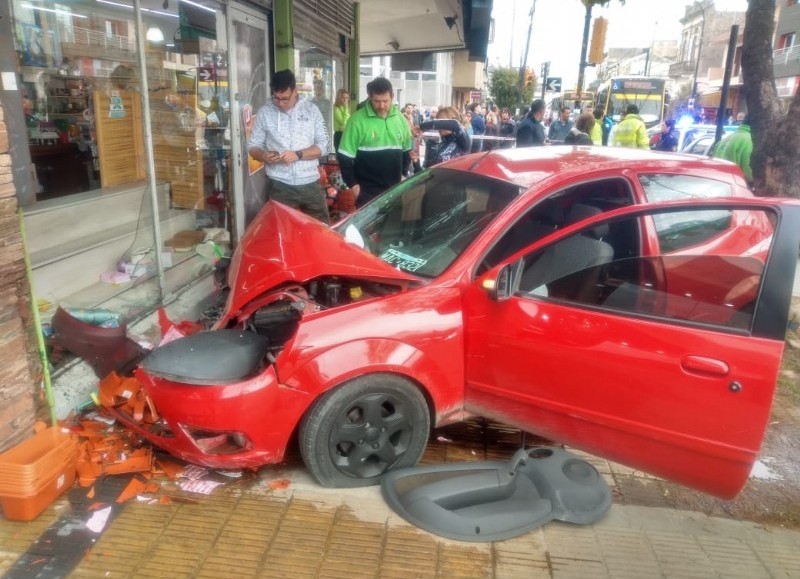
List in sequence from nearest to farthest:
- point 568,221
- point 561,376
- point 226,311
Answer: point 561,376, point 226,311, point 568,221

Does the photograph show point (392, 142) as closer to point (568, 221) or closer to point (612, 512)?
point (568, 221)

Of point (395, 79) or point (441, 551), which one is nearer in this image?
point (441, 551)

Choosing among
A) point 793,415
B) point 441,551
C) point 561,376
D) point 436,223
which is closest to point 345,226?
point 436,223

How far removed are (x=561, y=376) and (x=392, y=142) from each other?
3554 mm

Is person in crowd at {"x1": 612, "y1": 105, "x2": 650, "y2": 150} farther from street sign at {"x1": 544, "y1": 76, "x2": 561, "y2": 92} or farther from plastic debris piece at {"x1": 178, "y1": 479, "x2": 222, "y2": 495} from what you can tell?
street sign at {"x1": 544, "y1": 76, "x2": 561, "y2": 92}

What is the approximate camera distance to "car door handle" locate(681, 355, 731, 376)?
255 centimetres

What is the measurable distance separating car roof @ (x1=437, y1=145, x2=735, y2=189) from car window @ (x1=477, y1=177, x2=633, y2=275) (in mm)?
104

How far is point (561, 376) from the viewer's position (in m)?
2.90

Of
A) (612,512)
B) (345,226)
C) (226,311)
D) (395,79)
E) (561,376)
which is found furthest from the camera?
(395,79)

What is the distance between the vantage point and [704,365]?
8.46 feet

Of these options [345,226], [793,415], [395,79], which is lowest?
[793,415]

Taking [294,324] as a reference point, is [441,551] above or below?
below

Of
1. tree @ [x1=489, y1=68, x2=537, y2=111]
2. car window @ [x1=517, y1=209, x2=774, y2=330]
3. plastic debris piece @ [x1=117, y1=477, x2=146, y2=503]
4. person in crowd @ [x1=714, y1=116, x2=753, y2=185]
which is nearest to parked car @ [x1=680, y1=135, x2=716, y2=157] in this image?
person in crowd @ [x1=714, y1=116, x2=753, y2=185]

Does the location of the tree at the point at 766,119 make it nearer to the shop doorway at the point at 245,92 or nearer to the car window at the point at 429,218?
the car window at the point at 429,218
